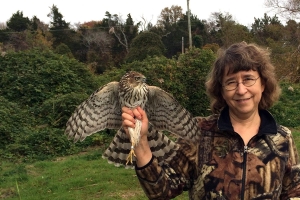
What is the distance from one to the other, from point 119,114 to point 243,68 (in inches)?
49.0

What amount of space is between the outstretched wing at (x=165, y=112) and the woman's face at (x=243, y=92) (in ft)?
2.29

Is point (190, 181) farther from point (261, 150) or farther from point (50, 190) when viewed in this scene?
point (50, 190)

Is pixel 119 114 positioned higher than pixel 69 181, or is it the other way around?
pixel 119 114

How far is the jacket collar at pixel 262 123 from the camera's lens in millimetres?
2245

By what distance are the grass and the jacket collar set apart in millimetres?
4172

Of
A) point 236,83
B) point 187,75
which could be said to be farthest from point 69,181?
point 187,75

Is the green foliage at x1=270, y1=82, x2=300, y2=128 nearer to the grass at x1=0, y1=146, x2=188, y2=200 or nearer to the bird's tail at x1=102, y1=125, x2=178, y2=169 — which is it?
the grass at x1=0, y1=146, x2=188, y2=200

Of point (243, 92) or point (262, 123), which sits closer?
point (243, 92)

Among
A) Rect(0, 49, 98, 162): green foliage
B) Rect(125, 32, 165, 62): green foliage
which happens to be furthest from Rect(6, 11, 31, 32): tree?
Rect(0, 49, 98, 162): green foliage

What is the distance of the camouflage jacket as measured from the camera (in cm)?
215

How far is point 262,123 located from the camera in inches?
91.8

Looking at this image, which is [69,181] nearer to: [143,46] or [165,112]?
[165,112]

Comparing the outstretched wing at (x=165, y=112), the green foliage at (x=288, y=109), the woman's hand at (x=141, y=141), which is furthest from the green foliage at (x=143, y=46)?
the woman's hand at (x=141, y=141)

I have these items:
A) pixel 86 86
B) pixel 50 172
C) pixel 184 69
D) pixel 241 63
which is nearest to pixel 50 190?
pixel 50 172
